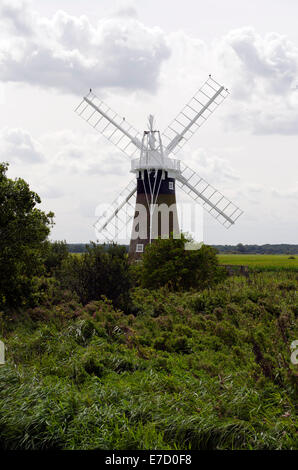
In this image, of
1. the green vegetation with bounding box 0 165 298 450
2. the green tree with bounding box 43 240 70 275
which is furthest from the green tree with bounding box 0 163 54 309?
the green tree with bounding box 43 240 70 275

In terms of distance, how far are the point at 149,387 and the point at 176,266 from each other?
40.8 feet

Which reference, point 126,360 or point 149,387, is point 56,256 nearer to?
point 126,360

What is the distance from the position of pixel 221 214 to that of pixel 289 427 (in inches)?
959

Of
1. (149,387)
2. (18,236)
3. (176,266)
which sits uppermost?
(18,236)

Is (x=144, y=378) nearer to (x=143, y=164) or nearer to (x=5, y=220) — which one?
(x=5, y=220)

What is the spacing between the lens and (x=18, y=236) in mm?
12773

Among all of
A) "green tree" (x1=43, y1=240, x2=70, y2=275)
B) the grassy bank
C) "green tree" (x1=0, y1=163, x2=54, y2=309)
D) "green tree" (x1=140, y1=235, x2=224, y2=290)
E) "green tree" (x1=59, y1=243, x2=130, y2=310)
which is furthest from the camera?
"green tree" (x1=43, y1=240, x2=70, y2=275)

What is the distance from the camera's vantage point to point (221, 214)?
2917 cm

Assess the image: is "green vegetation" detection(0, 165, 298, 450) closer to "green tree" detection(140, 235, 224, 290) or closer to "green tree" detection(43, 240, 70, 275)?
"green tree" detection(140, 235, 224, 290)

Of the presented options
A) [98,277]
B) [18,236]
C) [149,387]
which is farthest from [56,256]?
[149,387]

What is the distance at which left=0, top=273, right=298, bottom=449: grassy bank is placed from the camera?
5281mm

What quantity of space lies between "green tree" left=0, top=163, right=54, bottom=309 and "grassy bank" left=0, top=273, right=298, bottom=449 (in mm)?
1942

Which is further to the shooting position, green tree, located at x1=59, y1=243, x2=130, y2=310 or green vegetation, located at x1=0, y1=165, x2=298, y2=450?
green tree, located at x1=59, y1=243, x2=130, y2=310
